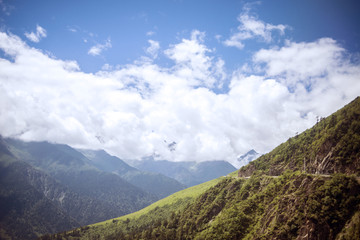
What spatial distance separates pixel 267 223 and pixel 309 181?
27.3 metres

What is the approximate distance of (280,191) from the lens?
111000 millimetres

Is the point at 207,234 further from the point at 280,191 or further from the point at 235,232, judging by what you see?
the point at 280,191

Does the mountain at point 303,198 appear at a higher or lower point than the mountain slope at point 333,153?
lower

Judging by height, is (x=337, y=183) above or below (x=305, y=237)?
above

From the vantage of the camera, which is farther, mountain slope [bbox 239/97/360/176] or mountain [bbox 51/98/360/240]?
mountain slope [bbox 239/97/360/176]

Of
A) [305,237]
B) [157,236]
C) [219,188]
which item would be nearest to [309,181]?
[305,237]

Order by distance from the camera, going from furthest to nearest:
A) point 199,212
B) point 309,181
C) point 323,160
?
point 199,212 → point 323,160 → point 309,181

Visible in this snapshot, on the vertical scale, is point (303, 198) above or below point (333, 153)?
below

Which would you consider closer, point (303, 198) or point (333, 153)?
point (303, 198)

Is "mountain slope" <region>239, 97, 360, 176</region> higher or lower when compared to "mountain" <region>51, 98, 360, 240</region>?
higher

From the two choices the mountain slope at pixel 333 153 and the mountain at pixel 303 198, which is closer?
the mountain at pixel 303 198

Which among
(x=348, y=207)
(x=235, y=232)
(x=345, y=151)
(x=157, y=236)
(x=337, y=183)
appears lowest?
(x=157, y=236)

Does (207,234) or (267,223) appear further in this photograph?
(207,234)

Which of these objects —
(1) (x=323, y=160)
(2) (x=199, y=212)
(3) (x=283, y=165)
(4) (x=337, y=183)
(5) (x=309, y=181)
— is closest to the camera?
(4) (x=337, y=183)
